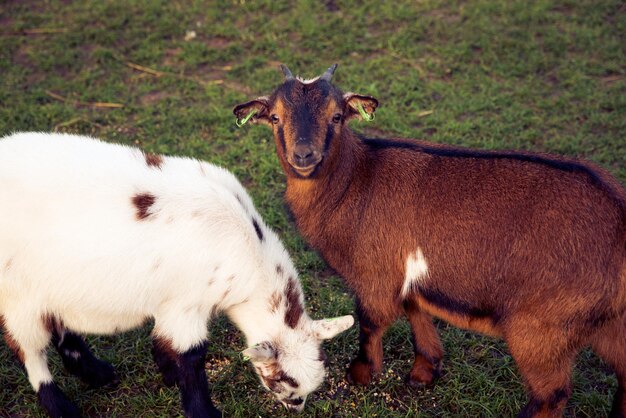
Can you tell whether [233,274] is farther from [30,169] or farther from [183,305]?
[30,169]

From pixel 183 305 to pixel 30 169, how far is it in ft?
4.22

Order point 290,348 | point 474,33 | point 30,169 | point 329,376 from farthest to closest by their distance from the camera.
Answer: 1. point 474,33
2. point 329,376
3. point 290,348
4. point 30,169

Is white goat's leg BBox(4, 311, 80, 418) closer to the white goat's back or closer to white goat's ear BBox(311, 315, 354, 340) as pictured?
the white goat's back

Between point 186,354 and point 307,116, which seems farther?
point 307,116

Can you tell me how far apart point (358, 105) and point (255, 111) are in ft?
2.60

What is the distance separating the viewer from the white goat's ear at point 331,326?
14.5 feet

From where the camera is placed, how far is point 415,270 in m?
4.43

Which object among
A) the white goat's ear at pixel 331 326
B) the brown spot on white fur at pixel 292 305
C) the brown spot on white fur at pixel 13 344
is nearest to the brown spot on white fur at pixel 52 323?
the brown spot on white fur at pixel 13 344

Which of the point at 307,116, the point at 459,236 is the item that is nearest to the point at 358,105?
the point at 307,116

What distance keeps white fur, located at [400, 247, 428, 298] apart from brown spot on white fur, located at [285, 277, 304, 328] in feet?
2.45

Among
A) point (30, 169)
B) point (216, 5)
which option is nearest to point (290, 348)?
point (30, 169)

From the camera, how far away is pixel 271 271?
4402mm

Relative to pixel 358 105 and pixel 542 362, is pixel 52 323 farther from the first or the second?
pixel 542 362

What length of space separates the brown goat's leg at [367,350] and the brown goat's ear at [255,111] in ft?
5.29
